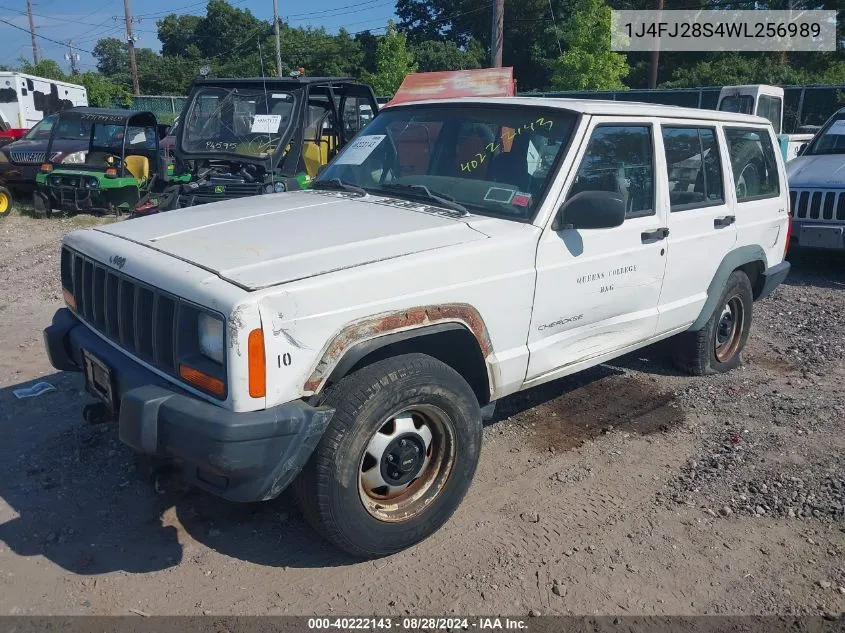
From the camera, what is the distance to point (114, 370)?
3.16m

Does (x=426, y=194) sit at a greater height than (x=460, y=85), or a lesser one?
lesser

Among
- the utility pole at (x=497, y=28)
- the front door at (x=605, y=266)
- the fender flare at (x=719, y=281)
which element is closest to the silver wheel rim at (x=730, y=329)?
the fender flare at (x=719, y=281)

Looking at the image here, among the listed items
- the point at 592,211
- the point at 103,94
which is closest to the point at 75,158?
the point at 592,211

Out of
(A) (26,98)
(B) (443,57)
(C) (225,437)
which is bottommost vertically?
(C) (225,437)

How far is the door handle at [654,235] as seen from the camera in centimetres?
Result: 418

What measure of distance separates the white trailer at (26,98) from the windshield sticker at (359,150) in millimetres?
17619

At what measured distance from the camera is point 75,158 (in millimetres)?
12695

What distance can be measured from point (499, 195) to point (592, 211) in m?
0.49

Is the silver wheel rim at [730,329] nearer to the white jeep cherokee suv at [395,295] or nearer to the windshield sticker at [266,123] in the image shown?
the white jeep cherokee suv at [395,295]

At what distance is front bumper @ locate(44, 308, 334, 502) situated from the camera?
2.65 meters

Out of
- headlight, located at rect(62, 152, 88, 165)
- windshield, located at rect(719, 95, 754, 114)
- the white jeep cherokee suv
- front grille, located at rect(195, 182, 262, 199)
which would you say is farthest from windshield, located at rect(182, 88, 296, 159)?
windshield, located at rect(719, 95, 754, 114)

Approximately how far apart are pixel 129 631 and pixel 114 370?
106 centimetres

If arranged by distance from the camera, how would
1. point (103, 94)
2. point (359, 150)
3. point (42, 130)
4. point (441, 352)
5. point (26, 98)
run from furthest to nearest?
point (103, 94) → point (26, 98) → point (42, 130) → point (359, 150) → point (441, 352)

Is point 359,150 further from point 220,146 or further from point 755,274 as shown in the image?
point 220,146
